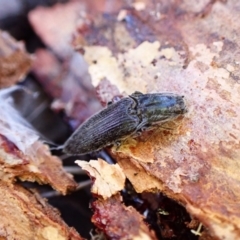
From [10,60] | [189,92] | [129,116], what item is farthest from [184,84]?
[10,60]

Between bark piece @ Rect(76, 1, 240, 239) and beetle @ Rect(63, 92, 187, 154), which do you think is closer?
Answer: bark piece @ Rect(76, 1, 240, 239)

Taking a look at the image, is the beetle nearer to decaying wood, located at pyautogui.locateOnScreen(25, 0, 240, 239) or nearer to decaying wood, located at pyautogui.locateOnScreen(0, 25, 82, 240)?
decaying wood, located at pyautogui.locateOnScreen(25, 0, 240, 239)

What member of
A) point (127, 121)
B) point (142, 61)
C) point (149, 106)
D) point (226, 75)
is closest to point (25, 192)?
point (127, 121)

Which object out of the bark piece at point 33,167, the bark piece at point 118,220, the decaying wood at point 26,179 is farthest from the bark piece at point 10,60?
the bark piece at point 118,220

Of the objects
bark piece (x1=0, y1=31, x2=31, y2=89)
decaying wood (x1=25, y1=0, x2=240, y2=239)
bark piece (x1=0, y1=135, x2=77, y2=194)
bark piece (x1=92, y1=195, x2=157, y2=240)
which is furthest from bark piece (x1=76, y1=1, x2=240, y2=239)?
bark piece (x1=0, y1=31, x2=31, y2=89)

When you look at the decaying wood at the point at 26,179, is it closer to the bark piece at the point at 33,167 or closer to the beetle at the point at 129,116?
the bark piece at the point at 33,167

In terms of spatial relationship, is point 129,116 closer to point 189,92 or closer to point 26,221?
point 189,92
